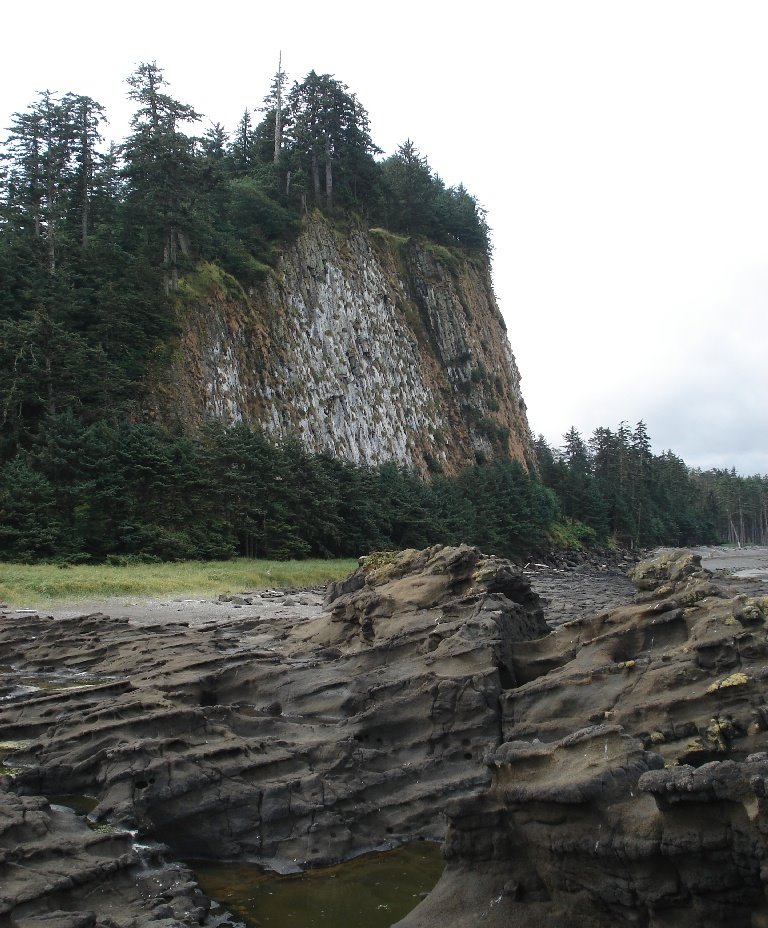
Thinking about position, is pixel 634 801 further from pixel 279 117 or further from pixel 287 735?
pixel 279 117

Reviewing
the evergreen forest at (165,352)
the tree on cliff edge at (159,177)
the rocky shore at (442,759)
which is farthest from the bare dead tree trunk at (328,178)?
the rocky shore at (442,759)

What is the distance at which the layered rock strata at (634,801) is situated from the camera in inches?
253

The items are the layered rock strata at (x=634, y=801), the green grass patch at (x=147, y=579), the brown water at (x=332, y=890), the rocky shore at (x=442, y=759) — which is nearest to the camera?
the layered rock strata at (x=634, y=801)

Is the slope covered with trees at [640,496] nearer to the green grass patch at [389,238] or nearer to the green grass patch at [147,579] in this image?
the green grass patch at [389,238]

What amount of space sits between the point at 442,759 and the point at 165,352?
48168 millimetres

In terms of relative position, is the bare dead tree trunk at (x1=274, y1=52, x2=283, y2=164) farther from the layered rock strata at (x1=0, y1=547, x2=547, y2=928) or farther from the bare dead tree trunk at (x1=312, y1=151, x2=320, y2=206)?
the layered rock strata at (x1=0, y1=547, x2=547, y2=928)

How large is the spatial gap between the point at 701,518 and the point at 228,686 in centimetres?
12694

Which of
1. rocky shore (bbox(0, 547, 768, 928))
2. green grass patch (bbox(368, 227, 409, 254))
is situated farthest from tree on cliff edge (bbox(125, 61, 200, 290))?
rocky shore (bbox(0, 547, 768, 928))

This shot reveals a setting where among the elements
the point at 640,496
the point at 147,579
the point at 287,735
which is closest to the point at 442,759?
the point at 287,735

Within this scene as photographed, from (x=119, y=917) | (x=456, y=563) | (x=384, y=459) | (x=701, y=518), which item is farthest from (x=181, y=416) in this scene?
(x=701, y=518)

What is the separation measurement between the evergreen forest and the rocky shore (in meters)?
24.3

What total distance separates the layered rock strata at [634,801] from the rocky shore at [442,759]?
0.02 meters

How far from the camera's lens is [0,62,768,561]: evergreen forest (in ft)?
139

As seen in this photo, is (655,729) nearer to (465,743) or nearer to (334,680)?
(465,743)
